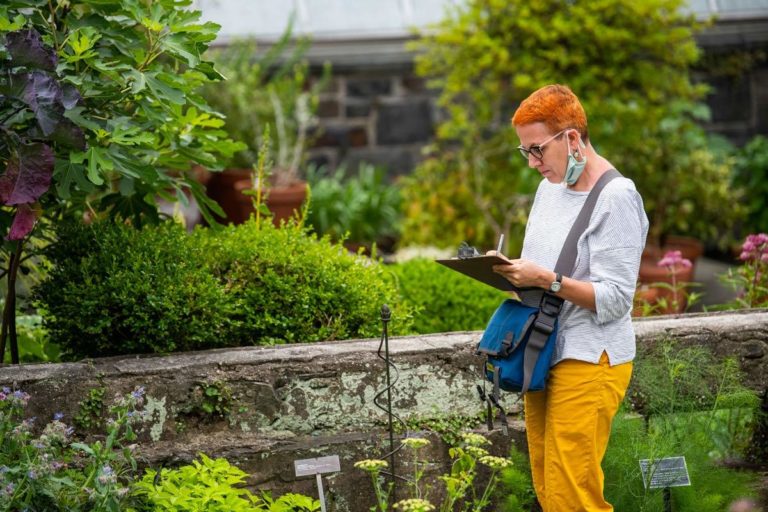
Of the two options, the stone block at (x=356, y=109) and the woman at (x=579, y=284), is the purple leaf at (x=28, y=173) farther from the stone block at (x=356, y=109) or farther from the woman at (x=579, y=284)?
the stone block at (x=356, y=109)

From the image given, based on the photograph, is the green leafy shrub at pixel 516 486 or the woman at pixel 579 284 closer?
the woman at pixel 579 284

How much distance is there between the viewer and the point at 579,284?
3367mm

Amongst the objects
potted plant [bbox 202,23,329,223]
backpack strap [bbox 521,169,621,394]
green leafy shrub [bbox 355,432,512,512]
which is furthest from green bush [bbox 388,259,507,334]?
potted plant [bbox 202,23,329,223]

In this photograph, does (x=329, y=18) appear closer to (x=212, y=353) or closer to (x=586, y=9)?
(x=586, y=9)

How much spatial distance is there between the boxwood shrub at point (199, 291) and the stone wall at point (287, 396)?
0.15m

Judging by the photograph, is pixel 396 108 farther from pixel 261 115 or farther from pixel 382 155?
pixel 261 115

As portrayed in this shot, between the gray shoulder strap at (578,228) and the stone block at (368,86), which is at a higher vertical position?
the stone block at (368,86)

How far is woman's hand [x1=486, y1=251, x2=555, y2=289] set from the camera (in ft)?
11.0

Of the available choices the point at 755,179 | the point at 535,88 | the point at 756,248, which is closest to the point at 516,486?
the point at 756,248

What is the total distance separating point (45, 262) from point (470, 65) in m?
4.40

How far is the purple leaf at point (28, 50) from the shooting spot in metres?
3.80

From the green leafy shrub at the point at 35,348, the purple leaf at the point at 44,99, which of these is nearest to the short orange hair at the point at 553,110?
the purple leaf at the point at 44,99

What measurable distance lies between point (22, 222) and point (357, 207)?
5.10 m

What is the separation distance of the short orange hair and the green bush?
1.81m
